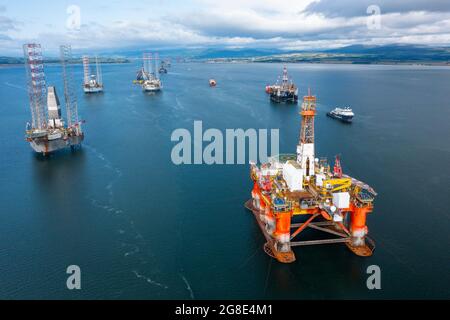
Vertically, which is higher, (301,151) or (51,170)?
(301,151)

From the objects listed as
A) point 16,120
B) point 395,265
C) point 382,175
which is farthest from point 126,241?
point 16,120

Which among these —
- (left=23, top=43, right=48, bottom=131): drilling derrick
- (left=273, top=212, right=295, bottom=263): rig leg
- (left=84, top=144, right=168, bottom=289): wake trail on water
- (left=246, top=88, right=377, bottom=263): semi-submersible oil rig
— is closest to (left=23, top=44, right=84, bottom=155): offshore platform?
(left=23, top=43, right=48, bottom=131): drilling derrick

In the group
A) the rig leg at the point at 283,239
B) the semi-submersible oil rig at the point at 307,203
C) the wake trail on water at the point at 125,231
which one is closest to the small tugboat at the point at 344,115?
the semi-submersible oil rig at the point at 307,203

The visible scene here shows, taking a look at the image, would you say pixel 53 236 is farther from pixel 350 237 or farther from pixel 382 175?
pixel 382 175

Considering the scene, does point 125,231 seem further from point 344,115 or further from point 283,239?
point 344,115

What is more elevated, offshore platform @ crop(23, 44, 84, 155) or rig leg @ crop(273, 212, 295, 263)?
offshore platform @ crop(23, 44, 84, 155)

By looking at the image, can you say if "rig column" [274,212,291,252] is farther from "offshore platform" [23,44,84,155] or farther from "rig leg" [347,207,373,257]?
"offshore platform" [23,44,84,155]

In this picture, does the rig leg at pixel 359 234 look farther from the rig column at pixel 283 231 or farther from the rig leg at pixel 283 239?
the rig column at pixel 283 231

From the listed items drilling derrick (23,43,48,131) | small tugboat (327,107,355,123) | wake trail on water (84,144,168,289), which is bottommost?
wake trail on water (84,144,168,289)
